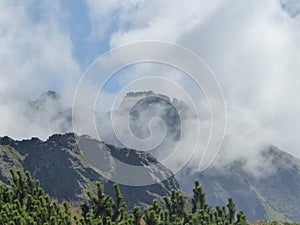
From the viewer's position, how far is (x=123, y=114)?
2055 inches

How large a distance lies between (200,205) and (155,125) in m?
20.3

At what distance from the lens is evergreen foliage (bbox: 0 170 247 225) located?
57562 millimetres

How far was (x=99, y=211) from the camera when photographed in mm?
62875

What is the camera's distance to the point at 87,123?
166 ft

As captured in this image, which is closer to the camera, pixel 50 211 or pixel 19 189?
pixel 50 211

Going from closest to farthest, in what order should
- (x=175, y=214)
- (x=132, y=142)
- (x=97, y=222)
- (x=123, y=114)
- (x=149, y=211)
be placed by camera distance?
(x=132, y=142), (x=123, y=114), (x=97, y=222), (x=149, y=211), (x=175, y=214)

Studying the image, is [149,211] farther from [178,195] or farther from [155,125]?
[155,125]

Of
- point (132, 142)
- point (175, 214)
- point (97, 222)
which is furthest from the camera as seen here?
point (175, 214)

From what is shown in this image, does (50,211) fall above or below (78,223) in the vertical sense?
above

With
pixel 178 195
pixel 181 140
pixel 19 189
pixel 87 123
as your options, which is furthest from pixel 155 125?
pixel 19 189

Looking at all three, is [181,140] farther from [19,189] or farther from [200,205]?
[19,189]

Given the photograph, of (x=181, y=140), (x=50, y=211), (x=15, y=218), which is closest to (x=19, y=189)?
(x=50, y=211)

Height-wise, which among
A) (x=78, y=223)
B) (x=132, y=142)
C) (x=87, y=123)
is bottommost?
(x=78, y=223)

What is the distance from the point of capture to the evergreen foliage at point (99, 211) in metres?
57.6
